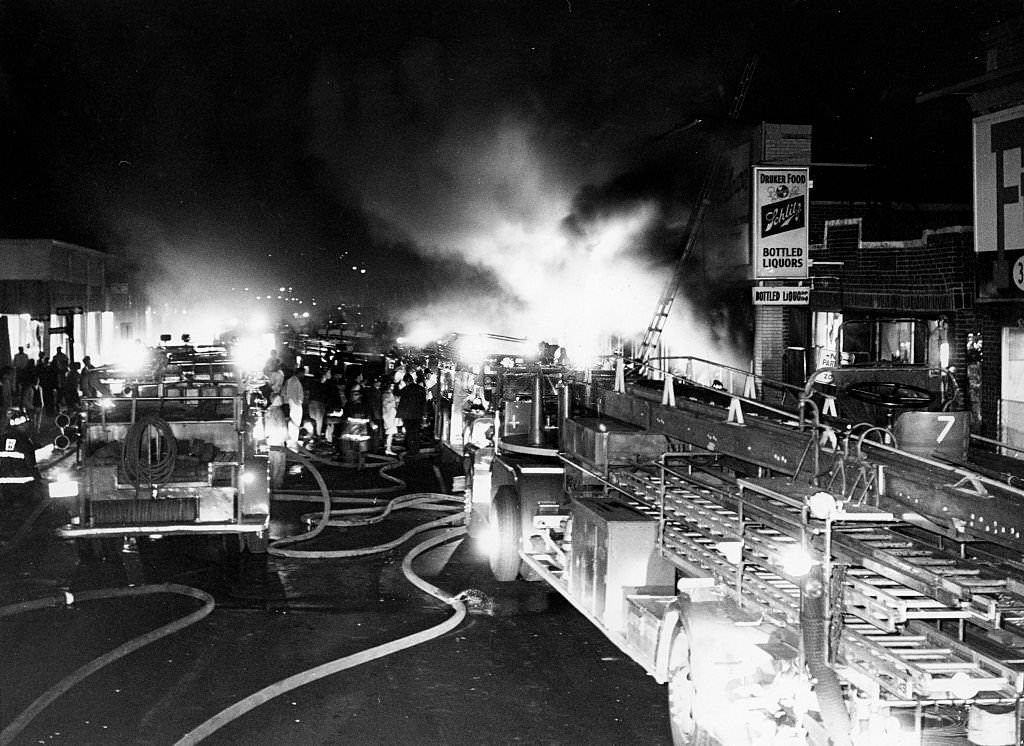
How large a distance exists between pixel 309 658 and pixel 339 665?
0.53 meters

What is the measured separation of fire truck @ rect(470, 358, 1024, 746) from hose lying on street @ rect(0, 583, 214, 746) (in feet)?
9.47

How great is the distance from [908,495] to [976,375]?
32.2 ft

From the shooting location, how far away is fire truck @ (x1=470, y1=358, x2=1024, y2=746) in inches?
174

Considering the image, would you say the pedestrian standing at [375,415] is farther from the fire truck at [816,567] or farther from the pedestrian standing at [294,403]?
the fire truck at [816,567]

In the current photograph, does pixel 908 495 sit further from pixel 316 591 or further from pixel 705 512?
pixel 316 591

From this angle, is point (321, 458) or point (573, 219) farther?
point (573, 219)

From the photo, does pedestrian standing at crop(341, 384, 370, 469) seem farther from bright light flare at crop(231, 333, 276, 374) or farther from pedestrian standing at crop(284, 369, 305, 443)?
bright light flare at crop(231, 333, 276, 374)

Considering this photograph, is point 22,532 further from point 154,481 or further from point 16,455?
point 154,481

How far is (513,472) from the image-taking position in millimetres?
9906

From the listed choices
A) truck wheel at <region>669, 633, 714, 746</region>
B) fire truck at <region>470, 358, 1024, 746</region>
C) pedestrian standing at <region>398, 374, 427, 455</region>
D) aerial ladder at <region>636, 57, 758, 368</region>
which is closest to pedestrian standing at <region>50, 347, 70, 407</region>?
pedestrian standing at <region>398, 374, 427, 455</region>

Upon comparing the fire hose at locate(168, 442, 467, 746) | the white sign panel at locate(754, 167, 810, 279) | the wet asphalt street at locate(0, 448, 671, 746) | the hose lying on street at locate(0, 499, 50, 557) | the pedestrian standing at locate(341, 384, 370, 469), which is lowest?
the wet asphalt street at locate(0, 448, 671, 746)

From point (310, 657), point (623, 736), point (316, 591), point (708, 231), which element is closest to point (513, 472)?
point (316, 591)

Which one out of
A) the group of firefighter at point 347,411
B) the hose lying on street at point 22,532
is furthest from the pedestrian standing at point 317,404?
the hose lying on street at point 22,532

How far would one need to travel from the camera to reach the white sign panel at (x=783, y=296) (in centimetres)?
1609
